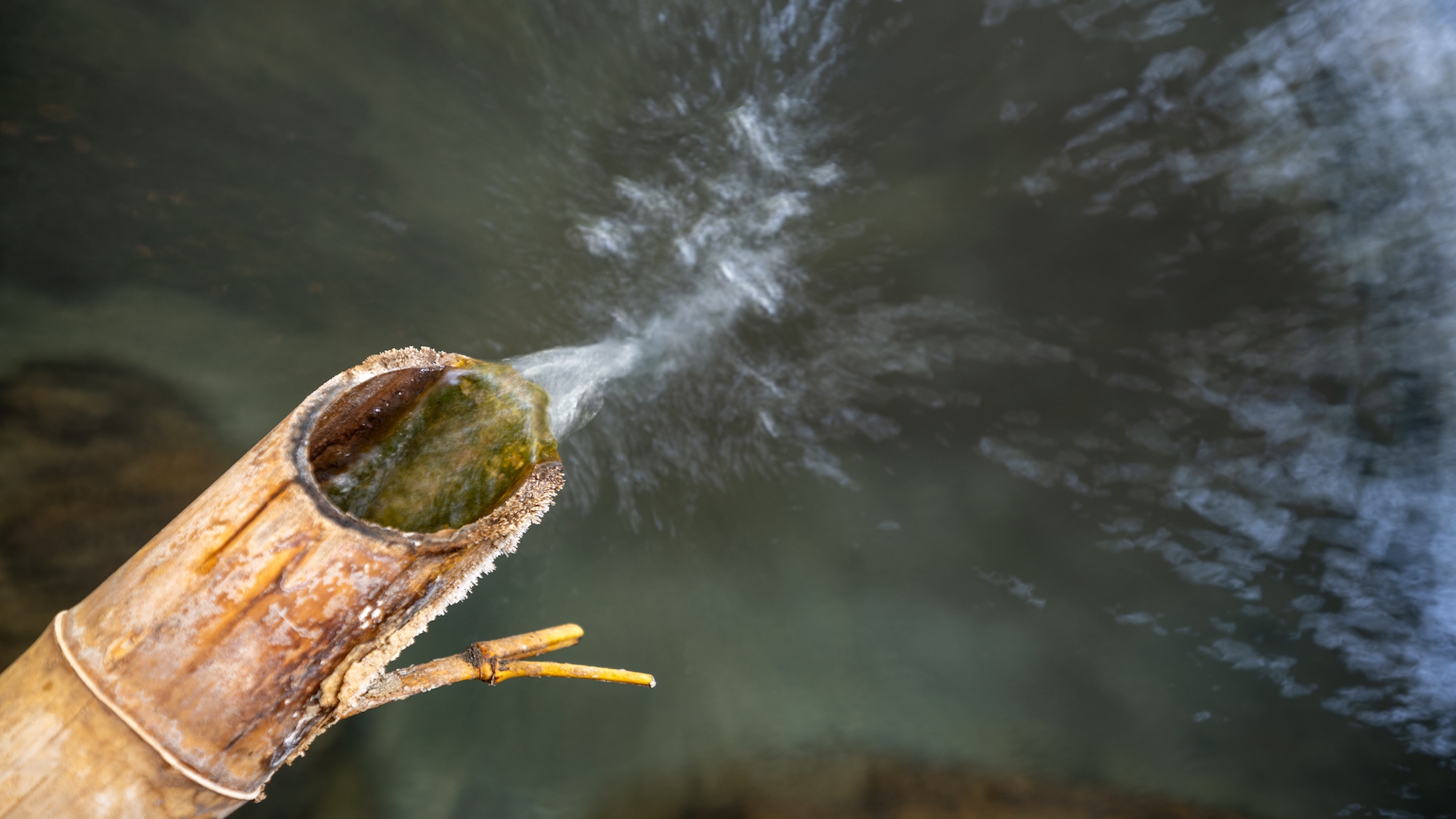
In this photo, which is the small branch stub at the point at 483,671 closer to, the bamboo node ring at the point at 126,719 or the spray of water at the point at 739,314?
the bamboo node ring at the point at 126,719

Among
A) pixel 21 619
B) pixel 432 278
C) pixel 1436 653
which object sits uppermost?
pixel 432 278

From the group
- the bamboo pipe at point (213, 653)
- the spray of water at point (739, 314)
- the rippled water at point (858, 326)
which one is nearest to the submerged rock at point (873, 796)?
the rippled water at point (858, 326)

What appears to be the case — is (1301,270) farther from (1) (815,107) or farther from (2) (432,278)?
(2) (432,278)

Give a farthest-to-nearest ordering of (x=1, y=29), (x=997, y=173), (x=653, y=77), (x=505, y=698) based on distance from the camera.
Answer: (x=505, y=698)
(x=653, y=77)
(x=997, y=173)
(x=1, y=29)

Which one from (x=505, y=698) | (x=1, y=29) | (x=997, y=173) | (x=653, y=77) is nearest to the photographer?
(x=1, y=29)

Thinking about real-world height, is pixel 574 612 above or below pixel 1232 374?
below

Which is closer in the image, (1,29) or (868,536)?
(1,29)

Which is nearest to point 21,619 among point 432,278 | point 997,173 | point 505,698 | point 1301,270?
point 505,698
